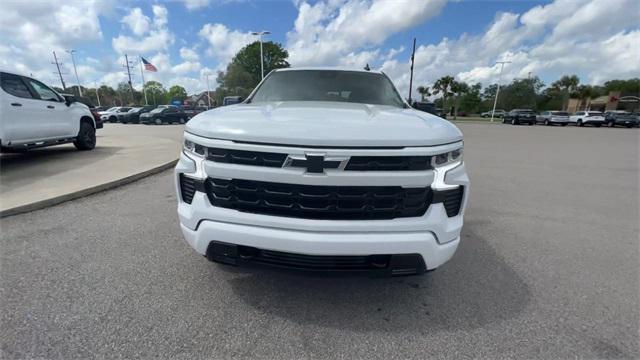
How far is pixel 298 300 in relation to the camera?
2285 mm

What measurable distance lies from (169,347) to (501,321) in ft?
6.84

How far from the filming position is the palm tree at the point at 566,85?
217ft

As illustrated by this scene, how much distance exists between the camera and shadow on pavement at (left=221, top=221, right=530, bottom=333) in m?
2.10

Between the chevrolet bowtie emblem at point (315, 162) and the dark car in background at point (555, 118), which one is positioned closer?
the chevrolet bowtie emblem at point (315, 162)

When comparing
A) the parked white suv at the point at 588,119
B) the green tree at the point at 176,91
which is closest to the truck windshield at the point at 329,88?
the parked white suv at the point at 588,119

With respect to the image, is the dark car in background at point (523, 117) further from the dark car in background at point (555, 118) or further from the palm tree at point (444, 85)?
the palm tree at point (444, 85)

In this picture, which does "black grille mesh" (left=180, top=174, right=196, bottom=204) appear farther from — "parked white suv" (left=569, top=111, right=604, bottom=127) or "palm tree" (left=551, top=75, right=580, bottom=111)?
"palm tree" (left=551, top=75, right=580, bottom=111)

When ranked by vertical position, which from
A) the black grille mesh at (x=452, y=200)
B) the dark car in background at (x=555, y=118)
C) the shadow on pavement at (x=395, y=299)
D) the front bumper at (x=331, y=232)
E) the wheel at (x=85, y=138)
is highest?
the black grille mesh at (x=452, y=200)

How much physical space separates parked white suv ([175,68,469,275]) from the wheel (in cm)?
792

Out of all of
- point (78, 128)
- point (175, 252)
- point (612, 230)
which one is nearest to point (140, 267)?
point (175, 252)

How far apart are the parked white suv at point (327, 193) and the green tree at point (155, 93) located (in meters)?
103

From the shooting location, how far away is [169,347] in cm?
184

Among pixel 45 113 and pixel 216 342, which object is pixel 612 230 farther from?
pixel 45 113

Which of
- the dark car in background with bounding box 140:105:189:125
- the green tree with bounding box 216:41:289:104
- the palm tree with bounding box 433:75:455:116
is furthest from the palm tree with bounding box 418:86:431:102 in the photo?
the dark car in background with bounding box 140:105:189:125
